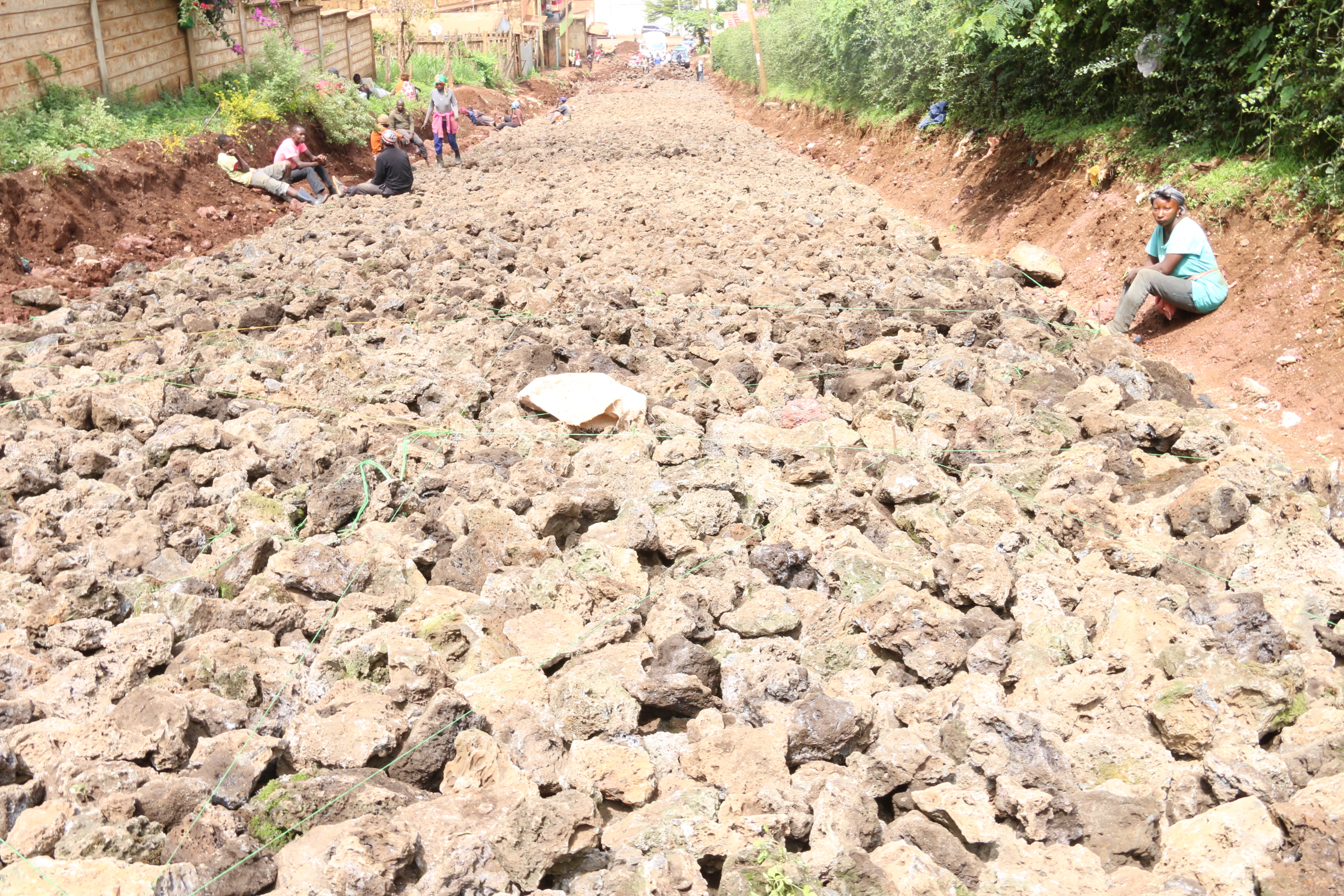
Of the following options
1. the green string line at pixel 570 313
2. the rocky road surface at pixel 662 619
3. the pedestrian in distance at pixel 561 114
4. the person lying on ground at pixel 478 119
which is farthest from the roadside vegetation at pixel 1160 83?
the pedestrian in distance at pixel 561 114

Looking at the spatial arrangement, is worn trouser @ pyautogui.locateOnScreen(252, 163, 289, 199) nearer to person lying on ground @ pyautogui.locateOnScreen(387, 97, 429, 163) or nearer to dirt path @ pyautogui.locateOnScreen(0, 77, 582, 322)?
dirt path @ pyautogui.locateOnScreen(0, 77, 582, 322)

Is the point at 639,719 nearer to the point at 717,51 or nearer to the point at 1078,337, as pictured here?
the point at 1078,337

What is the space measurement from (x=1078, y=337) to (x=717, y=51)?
44.4 meters

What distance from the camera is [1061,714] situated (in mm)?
2781

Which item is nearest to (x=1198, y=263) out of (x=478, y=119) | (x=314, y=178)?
(x=314, y=178)

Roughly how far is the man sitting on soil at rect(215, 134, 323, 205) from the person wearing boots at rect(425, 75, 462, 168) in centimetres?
416

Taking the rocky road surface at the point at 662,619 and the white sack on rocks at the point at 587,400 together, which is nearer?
the rocky road surface at the point at 662,619

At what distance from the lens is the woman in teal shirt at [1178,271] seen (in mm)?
6387

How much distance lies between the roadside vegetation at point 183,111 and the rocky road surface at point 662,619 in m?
4.72

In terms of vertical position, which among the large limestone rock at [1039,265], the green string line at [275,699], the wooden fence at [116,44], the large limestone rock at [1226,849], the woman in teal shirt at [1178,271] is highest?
the wooden fence at [116,44]

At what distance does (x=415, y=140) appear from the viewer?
1656cm

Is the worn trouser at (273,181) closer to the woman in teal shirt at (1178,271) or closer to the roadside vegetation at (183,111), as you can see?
the roadside vegetation at (183,111)

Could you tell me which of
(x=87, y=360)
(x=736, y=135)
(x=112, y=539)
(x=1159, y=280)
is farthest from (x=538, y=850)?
(x=736, y=135)

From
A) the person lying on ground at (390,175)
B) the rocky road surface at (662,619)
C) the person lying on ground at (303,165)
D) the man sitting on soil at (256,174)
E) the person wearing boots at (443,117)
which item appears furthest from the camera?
the person wearing boots at (443,117)
